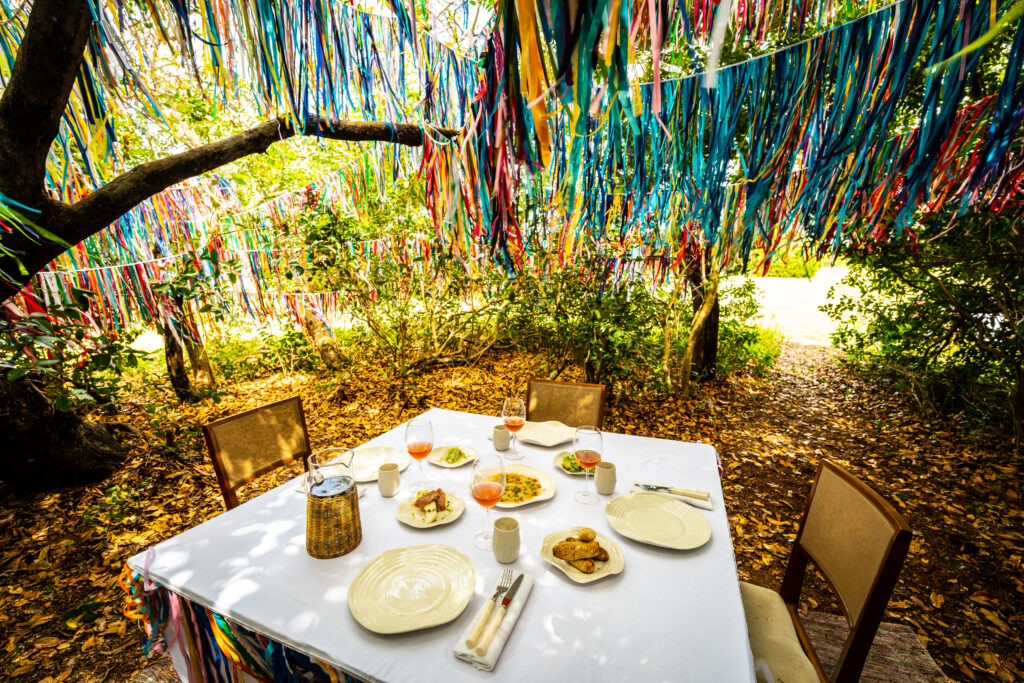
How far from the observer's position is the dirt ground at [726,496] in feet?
6.51

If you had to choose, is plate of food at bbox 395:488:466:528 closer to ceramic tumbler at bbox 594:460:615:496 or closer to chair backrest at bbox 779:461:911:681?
ceramic tumbler at bbox 594:460:615:496

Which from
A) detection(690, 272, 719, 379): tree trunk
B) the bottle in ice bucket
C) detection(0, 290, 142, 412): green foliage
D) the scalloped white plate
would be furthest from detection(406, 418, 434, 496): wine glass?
detection(690, 272, 719, 379): tree trunk

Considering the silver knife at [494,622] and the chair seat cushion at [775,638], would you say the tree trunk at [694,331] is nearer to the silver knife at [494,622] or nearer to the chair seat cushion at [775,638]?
the chair seat cushion at [775,638]

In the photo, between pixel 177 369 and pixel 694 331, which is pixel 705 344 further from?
pixel 177 369

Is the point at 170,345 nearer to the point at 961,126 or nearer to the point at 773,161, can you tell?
the point at 773,161

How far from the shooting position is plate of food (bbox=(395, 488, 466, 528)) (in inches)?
53.3

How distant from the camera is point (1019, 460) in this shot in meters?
3.38

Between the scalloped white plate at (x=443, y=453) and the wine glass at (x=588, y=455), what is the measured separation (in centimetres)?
47

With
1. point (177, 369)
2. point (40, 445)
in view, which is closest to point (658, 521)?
point (40, 445)

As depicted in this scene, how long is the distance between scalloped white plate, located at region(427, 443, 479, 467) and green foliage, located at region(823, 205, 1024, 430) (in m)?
3.83

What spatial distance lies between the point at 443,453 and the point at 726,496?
8.18 ft

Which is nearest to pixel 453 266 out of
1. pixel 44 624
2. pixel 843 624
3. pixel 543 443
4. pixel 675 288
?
pixel 675 288

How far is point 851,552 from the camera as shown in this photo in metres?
1.29

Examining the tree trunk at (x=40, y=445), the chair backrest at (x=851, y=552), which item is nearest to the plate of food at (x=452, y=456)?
the chair backrest at (x=851, y=552)
